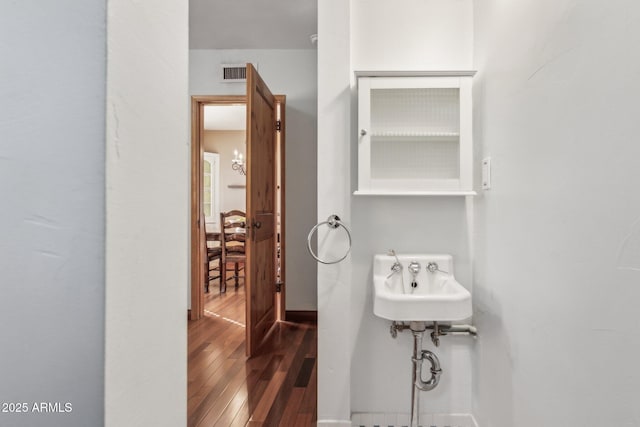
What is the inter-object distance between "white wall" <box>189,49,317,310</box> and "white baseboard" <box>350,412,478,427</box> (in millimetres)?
1931

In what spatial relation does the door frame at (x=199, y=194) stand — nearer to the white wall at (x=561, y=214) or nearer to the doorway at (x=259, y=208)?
the doorway at (x=259, y=208)

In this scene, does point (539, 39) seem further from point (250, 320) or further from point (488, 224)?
point (250, 320)

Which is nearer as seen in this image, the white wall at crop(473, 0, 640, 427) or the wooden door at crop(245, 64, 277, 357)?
the white wall at crop(473, 0, 640, 427)

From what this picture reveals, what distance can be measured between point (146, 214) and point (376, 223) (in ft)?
5.21

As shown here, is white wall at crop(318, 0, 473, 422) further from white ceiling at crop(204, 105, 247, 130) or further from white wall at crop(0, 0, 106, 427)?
white ceiling at crop(204, 105, 247, 130)

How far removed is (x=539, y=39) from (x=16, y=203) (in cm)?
144

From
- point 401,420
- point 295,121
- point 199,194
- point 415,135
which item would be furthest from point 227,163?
point 401,420

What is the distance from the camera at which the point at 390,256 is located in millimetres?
1916

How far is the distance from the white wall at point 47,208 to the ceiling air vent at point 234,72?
12.0 feet

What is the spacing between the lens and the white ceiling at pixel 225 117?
5.78 metres

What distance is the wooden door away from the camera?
2855mm

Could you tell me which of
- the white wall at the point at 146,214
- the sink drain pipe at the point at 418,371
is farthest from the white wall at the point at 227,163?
the white wall at the point at 146,214

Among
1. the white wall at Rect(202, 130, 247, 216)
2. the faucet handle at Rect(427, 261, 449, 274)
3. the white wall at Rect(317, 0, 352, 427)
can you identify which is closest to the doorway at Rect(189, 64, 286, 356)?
the white wall at Rect(317, 0, 352, 427)

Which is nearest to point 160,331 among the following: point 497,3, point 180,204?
point 180,204
